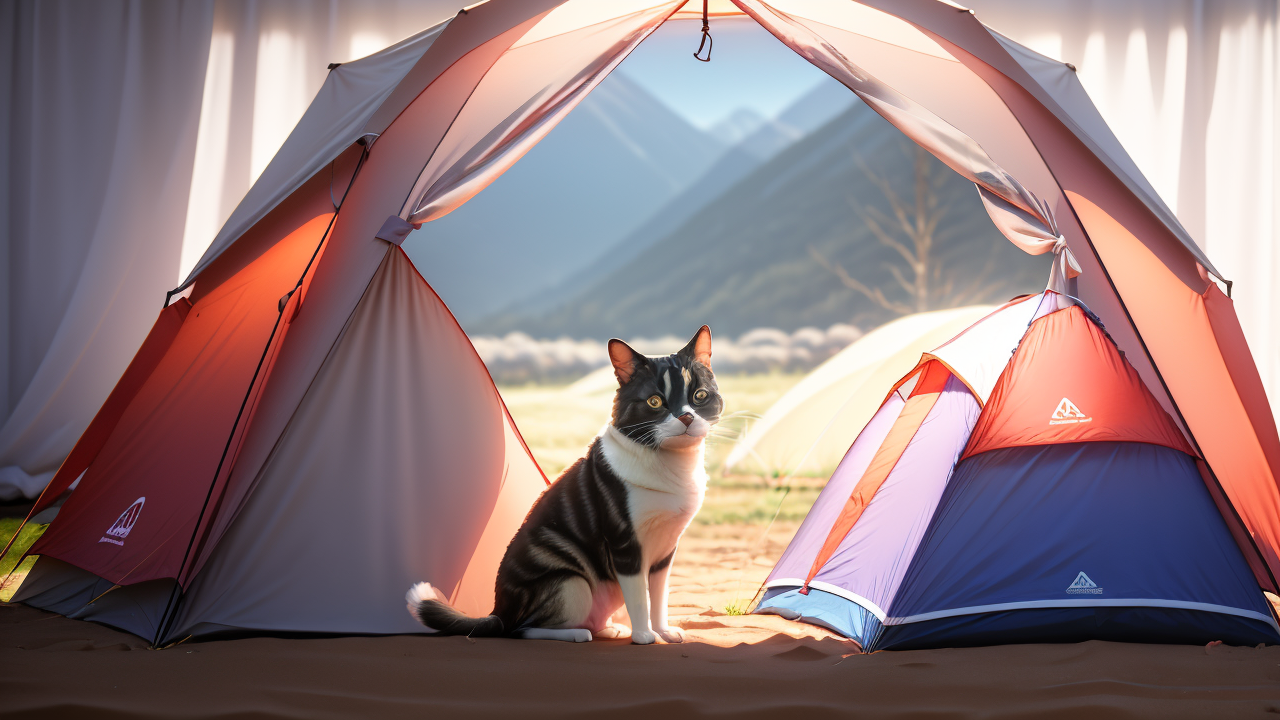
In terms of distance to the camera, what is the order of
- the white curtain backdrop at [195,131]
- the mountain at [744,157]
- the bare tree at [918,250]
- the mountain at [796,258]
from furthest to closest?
the mountain at [744,157], the mountain at [796,258], the bare tree at [918,250], the white curtain backdrop at [195,131]

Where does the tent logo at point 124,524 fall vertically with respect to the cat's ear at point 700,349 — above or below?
below

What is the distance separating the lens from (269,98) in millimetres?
4320

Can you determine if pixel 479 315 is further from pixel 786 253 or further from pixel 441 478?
pixel 441 478

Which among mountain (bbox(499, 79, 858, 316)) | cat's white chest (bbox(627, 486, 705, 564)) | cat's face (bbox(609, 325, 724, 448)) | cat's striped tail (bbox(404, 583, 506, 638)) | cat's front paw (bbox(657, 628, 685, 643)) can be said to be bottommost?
cat's front paw (bbox(657, 628, 685, 643))

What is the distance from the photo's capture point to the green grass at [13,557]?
7.70 ft

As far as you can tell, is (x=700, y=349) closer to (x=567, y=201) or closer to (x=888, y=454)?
(x=888, y=454)

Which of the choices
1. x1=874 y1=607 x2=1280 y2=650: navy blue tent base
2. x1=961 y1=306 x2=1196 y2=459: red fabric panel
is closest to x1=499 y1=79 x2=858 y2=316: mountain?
x1=961 y1=306 x2=1196 y2=459: red fabric panel

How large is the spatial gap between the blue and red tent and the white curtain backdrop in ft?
9.16

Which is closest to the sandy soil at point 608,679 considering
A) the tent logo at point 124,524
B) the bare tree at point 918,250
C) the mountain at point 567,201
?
the tent logo at point 124,524

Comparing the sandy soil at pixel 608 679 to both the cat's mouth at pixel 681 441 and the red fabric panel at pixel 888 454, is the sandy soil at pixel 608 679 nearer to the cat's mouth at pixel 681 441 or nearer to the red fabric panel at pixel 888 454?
the red fabric panel at pixel 888 454

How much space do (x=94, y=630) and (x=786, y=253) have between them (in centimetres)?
1167

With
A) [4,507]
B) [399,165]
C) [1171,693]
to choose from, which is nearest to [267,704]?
[399,165]

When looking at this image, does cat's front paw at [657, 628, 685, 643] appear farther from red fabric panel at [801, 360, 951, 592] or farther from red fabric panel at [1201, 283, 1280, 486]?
red fabric panel at [1201, 283, 1280, 486]

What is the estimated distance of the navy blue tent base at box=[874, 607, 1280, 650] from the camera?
5.77ft
